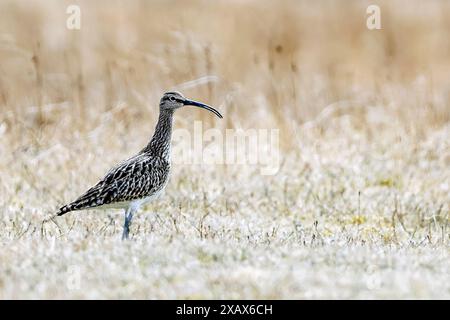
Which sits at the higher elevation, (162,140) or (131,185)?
(162,140)

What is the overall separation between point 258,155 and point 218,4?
511 inches

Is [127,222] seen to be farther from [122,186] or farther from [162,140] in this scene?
[162,140]

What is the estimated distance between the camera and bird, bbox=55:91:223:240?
9758 millimetres

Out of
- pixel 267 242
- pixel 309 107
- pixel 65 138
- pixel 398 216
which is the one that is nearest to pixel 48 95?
pixel 65 138

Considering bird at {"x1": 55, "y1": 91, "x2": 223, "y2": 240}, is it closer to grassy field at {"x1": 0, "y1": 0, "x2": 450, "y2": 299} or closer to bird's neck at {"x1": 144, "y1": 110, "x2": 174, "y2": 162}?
bird's neck at {"x1": 144, "y1": 110, "x2": 174, "y2": 162}

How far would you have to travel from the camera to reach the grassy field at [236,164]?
7879 mm

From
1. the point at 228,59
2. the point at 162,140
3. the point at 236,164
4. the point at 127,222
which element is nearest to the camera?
the point at 127,222

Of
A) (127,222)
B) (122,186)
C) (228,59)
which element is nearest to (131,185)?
(122,186)

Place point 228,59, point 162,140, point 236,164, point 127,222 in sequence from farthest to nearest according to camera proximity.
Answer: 1. point 228,59
2. point 236,164
3. point 162,140
4. point 127,222

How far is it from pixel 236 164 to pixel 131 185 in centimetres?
496

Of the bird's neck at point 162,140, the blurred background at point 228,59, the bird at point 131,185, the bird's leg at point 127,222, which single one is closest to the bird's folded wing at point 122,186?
the bird at point 131,185

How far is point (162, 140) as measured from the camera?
1080 cm

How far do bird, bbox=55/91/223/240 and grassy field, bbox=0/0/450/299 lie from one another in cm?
34

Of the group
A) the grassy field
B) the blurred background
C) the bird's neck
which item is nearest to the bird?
the bird's neck
